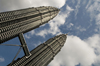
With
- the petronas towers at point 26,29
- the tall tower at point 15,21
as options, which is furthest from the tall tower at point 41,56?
the tall tower at point 15,21

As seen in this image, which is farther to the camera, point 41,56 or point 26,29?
point 41,56

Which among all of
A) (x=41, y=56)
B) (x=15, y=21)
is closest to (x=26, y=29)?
(x=15, y=21)

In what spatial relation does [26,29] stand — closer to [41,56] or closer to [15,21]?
[15,21]

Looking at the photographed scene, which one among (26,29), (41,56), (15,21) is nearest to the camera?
(15,21)

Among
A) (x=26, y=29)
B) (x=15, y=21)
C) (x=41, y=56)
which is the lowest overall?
(x=15, y=21)

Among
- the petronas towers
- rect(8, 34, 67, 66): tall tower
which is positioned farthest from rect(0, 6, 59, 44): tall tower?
rect(8, 34, 67, 66): tall tower

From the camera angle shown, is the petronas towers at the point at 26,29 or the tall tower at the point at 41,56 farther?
the tall tower at the point at 41,56

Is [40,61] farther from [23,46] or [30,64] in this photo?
[23,46]

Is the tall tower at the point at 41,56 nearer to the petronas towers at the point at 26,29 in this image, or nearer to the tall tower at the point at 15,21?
the petronas towers at the point at 26,29

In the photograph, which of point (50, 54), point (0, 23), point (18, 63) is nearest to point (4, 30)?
point (0, 23)

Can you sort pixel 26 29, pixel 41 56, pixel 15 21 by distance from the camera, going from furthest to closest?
pixel 41 56
pixel 26 29
pixel 15 21

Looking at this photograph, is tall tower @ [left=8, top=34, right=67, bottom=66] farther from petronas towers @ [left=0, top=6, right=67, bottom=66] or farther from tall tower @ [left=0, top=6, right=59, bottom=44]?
tall tower @ [left=0, top=6, right=59, bottom=44]

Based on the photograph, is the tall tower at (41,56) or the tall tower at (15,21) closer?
the tall tower at (15,21)

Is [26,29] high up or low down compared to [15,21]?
up
